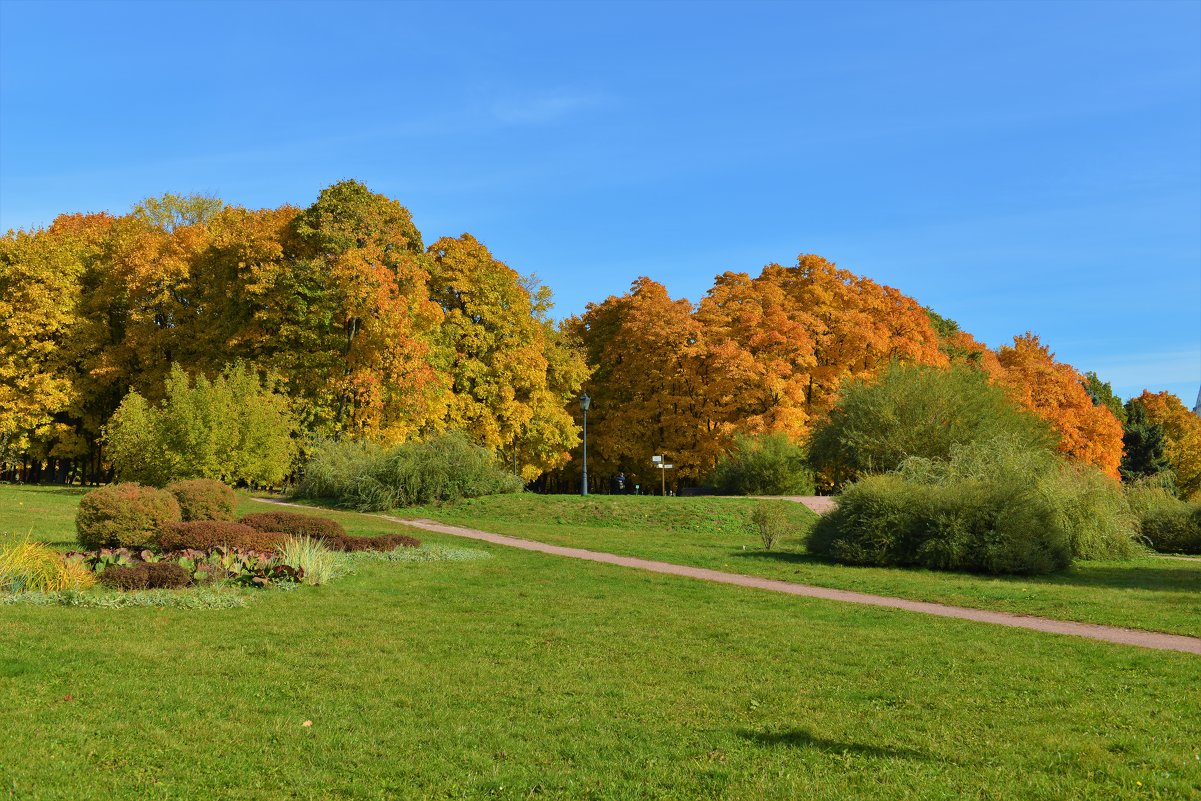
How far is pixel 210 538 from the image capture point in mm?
13578

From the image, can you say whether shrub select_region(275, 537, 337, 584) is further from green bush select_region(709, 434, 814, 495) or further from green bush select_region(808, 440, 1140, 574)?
green bush select_region(709, 434, 814, 495)

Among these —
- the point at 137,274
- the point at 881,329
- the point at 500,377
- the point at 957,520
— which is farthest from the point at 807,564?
the point at 137,274

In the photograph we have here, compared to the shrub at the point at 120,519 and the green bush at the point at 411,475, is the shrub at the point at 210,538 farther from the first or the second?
the green bush at the point at 411,475

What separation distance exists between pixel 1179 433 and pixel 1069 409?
2902cm

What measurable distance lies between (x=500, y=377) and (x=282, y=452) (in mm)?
12915

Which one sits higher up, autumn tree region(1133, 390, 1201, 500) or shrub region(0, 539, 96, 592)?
autumn tree region(1133, 390, 1201, 500)

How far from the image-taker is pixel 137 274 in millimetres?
34812

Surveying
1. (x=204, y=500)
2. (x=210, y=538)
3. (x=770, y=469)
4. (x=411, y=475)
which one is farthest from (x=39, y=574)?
(x=770, y=469)

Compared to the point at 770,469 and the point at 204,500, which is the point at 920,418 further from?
the point at 204,500

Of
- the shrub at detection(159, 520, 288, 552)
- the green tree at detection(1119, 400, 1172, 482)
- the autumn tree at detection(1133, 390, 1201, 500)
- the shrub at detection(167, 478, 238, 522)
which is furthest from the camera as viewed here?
the autumn tree at detection(1133, 390, 1201, 500)

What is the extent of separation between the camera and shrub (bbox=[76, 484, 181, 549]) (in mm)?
14023

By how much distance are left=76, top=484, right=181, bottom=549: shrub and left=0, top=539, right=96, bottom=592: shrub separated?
2334mm

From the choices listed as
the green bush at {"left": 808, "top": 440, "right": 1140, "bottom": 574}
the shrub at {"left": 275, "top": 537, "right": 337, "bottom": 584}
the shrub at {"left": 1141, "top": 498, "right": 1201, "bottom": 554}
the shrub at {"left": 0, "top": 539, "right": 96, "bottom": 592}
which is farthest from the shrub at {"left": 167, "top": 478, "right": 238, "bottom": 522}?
the shrub at {"left": 1141, "top": 498, "right": 1201, "bottom": 554}

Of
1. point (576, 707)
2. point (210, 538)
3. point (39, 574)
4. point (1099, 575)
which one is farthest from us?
point (1099, 575)
